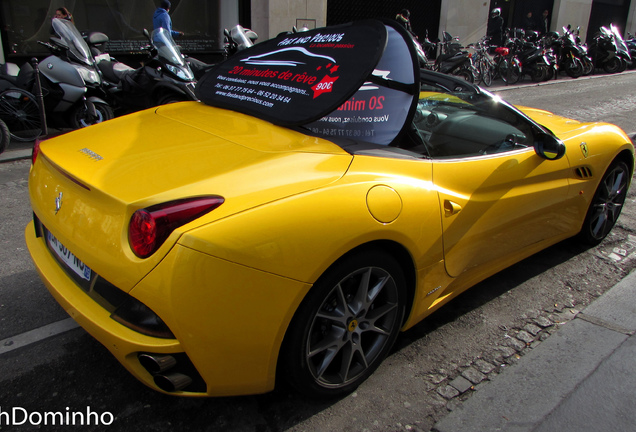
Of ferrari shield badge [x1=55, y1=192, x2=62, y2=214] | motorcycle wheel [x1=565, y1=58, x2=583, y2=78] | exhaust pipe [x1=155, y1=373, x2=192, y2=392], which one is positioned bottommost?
exhaust pipe [x1=155, y1=373, x2=192, y2=392]

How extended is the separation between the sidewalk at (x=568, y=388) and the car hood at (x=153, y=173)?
50.6 inches

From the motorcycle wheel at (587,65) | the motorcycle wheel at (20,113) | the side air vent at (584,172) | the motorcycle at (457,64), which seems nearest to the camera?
the side air vent at (584,172)

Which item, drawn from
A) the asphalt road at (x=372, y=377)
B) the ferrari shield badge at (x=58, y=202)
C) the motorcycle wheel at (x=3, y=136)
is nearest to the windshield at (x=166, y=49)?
the motorcycle wheel at (x=3, y=136)

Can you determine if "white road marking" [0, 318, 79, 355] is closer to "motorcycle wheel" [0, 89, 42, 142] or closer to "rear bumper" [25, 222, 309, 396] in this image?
"rear bumper" [25, 222, 309, 396]

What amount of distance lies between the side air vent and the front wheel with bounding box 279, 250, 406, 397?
1844mm

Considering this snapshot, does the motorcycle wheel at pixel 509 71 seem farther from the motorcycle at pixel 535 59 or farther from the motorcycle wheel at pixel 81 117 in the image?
the motorcycle wheel at pixel 81 117

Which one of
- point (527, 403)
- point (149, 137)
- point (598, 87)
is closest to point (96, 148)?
point (149, 137)

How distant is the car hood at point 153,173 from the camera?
1.95 m

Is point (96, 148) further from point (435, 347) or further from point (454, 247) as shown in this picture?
point (435, 347)

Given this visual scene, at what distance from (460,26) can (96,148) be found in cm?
2099

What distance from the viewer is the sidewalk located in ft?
7.66

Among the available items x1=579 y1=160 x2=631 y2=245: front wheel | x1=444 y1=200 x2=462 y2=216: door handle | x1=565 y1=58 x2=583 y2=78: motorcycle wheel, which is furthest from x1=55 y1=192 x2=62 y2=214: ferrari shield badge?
x1=565 y1=58 x2=583 y2=78: motorcycle wheel

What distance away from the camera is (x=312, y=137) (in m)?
2.52

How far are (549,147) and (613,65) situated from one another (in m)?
18.9
